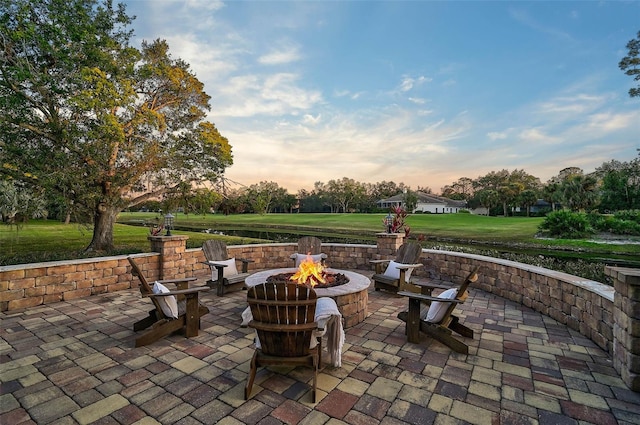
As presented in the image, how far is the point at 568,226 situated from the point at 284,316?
22.5 meters

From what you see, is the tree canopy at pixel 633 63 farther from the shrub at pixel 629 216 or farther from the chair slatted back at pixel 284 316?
the chair slatted back at pixel 284 316

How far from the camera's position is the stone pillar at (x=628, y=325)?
2.38 meters

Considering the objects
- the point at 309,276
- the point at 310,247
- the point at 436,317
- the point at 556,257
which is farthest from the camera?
the point at 556,257

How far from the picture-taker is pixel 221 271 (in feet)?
17.3

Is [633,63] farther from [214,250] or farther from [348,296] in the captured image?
[214,250]

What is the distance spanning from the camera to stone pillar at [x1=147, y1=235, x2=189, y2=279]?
6.05m

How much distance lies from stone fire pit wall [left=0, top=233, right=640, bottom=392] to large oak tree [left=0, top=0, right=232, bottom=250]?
3.57 m

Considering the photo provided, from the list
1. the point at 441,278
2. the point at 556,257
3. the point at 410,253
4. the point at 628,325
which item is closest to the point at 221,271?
the point at 410,253

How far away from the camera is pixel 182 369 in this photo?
2.66 meters

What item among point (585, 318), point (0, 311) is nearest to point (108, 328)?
point (0, 311)

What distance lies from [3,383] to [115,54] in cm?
946

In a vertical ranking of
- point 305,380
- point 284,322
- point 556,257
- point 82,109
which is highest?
point 82,109

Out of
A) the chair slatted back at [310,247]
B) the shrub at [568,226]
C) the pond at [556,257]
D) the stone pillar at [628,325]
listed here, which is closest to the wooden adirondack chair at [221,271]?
the chair slatted back at [310,247]

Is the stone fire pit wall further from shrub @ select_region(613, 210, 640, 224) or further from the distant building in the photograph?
the distant building
